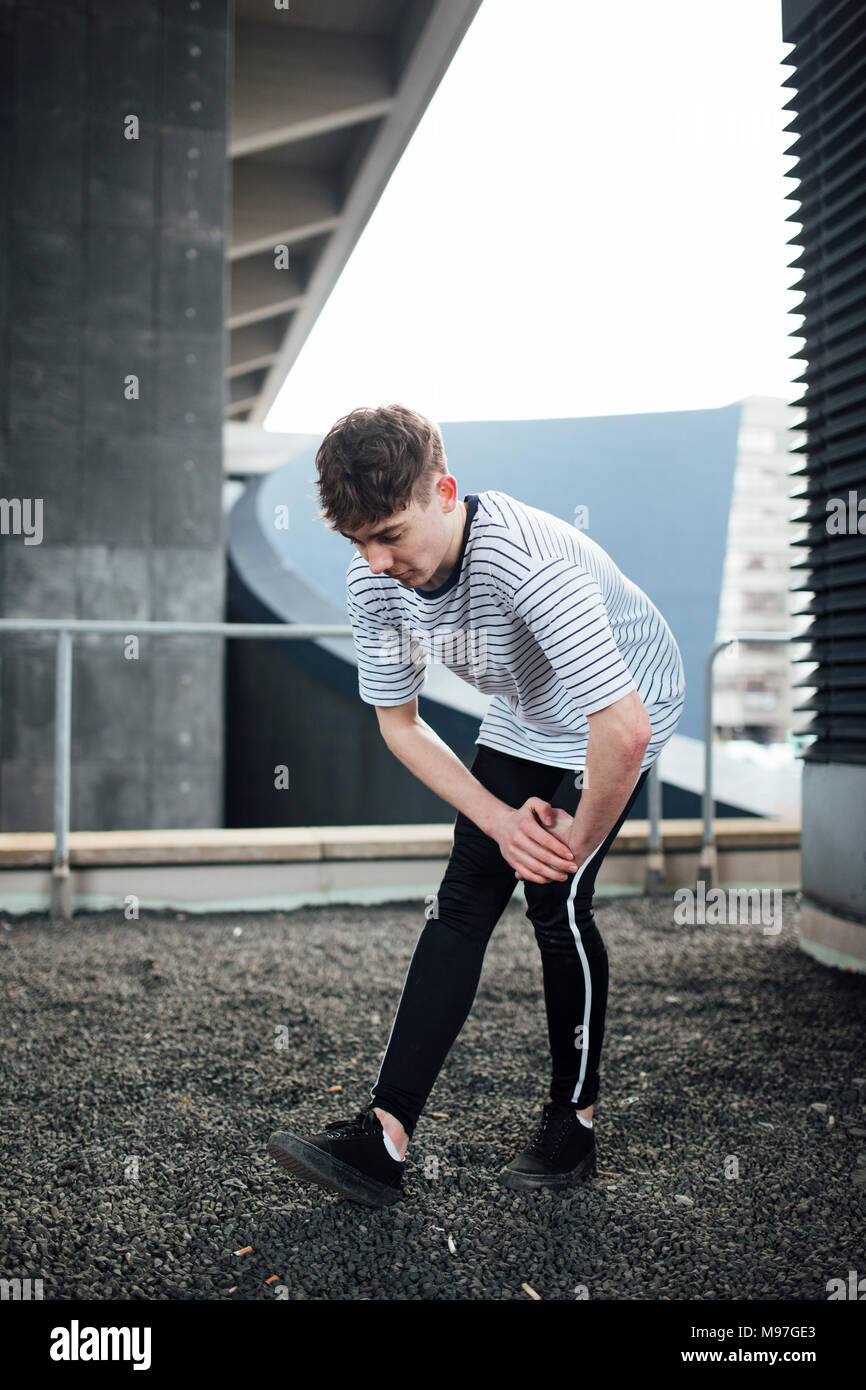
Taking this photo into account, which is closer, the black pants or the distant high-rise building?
the black pants

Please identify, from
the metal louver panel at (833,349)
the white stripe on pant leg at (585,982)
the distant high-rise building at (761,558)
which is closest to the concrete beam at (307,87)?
the metal louver panel at (833,349)

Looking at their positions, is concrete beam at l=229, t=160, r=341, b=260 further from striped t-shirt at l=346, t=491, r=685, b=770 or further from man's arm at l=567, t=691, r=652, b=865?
man's arm at l=567, t=691, r=652, b=865

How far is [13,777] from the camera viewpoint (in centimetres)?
645

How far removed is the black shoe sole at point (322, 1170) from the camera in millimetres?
1582

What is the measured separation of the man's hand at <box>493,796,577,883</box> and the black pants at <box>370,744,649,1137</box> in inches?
3.3

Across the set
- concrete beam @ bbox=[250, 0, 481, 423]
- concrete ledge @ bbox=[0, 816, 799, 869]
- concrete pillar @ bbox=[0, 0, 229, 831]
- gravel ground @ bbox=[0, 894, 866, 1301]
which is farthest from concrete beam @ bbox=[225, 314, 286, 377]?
gravel ground @ bbox=[0, 894, 866, 1301]

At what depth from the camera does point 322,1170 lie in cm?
158

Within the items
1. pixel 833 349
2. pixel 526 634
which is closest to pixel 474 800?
pixel 526 634

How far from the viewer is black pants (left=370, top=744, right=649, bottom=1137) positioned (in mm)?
1648

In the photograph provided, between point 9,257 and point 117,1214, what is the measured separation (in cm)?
Result: 648

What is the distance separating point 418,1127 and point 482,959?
0.49m
